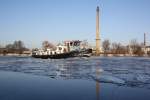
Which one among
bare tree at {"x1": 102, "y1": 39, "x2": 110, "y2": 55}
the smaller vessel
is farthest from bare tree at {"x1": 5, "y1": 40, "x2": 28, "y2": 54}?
the smaller vessel

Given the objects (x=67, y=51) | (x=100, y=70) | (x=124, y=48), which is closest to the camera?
(x=100, y=70)

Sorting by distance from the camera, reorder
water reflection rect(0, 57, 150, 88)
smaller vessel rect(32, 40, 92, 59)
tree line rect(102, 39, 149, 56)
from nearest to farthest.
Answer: water reflection rect(0, 57, 150, 88) < smaller vessel rect(32, 40, 92, 59) < tree line rect(102, 39, 149, 56)

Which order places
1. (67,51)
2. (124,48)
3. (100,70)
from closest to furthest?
(100,70) → (67,51) → (124,48)

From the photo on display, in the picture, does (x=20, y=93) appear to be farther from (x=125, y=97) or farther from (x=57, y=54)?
(x=57, y=54)

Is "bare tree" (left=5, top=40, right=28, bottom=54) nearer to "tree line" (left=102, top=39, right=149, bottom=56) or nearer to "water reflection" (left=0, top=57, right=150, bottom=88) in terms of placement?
"tree line" (left=102, top=39, right=149, bottom=56)

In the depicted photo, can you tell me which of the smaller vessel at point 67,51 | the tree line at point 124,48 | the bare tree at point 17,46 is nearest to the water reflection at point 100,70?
the smaller vessel at point 67,51

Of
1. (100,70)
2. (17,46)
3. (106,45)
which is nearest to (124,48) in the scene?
(106,45)

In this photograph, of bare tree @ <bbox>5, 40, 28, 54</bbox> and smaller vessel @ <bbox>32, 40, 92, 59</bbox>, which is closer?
smaller vessel @ <bbox>32, 40, 92, 59</bbox>

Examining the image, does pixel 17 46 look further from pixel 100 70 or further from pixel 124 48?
pixel 100 70

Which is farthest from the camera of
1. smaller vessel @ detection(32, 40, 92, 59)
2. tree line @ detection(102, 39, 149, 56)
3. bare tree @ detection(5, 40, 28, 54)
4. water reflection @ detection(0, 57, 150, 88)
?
bare tree @ detection(5, 40, 28, 54)

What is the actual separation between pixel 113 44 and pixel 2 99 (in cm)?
12782

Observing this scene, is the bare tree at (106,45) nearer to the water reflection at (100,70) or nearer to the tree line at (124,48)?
the tree line at (124,48)

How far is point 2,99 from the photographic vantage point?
1032 cm

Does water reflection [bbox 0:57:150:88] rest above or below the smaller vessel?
below
